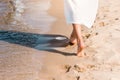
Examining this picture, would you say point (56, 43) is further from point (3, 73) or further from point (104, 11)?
point (104, 11)

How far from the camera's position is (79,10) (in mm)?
5285

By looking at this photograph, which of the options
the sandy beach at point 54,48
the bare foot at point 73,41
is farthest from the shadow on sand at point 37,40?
the bare foot at point 73,41

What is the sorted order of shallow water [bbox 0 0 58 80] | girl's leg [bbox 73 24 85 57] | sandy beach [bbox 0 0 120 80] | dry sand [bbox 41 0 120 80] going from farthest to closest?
girl's leg [bbox 73 24 85 57] → shallow water [bbox 0 0 58 80] → sandy beach [bbox 0 0 120 80] → dry sand [bbox 41 0 120 80]

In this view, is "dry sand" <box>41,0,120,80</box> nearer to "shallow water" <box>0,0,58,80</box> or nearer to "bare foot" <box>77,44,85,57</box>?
"bare foot" <box>77,44,85,57</box>

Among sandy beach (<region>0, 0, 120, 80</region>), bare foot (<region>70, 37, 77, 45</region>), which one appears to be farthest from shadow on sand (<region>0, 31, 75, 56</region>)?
bare foot (<region>70, 37, 77, 45</region>)

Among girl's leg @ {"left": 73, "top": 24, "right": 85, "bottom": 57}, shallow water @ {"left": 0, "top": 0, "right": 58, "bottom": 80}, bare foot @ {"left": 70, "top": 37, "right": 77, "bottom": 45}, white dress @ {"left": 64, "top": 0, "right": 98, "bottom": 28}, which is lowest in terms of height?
shallow water @ {"left": 0, "top": 0, "right": 58, "bottom": 80}

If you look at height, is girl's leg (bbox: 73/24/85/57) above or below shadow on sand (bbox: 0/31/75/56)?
above

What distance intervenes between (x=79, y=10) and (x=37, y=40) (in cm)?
135

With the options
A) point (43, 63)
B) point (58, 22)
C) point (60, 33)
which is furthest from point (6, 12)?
point (43, 63)

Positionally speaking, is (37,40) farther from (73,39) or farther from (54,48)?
(73,39)

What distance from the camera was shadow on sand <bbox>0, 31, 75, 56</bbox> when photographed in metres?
5.96

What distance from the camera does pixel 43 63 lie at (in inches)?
211

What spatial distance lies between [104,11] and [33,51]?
239 cm

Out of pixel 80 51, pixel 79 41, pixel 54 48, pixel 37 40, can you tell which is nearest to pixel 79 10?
pixel 79 41
